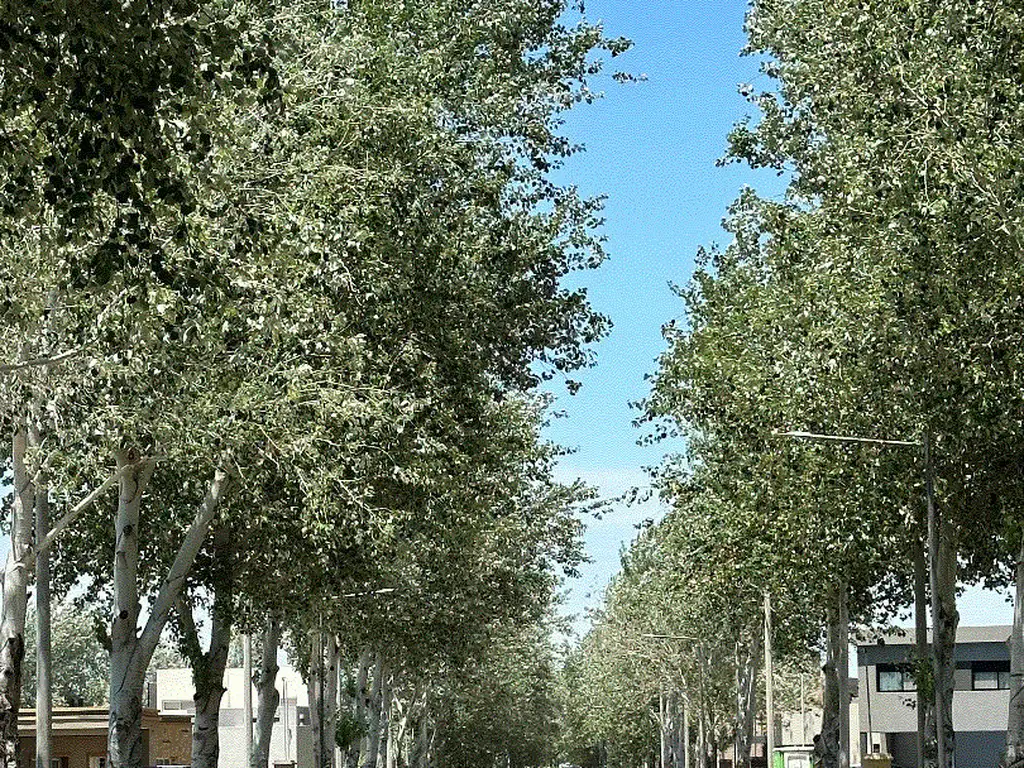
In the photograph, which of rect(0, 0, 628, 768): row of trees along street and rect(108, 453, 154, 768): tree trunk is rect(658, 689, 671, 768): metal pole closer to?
rect(0, 0, 628, 768): row of trees along street

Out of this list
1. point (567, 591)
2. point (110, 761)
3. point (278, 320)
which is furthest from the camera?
point (567, 591)

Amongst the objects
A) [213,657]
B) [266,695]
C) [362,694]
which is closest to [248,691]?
[266,695]

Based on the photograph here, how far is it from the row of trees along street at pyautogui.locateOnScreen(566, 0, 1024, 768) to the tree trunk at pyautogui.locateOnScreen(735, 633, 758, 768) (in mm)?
14260

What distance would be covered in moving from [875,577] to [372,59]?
91.7 feet

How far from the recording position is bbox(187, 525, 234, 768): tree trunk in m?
33.5

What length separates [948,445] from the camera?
34719mm

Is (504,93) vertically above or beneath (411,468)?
above

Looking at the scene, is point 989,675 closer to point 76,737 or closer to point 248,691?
point 76,737

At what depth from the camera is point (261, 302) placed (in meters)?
20.8

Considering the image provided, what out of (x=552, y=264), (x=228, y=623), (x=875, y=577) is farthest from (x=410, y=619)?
(x=552, y=264)

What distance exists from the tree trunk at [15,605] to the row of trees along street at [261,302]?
0.05 m

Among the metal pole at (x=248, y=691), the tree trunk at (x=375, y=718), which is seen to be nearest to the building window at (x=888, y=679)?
the tree trunk at (x=375, y=718)

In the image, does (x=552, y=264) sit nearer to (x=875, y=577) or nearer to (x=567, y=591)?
(x=875, y=577)

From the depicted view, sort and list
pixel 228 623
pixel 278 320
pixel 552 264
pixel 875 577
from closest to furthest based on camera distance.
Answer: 1. pixel 278 320
2. pixel 552 264
3. pixel 228 623
4. pixel 875 577
